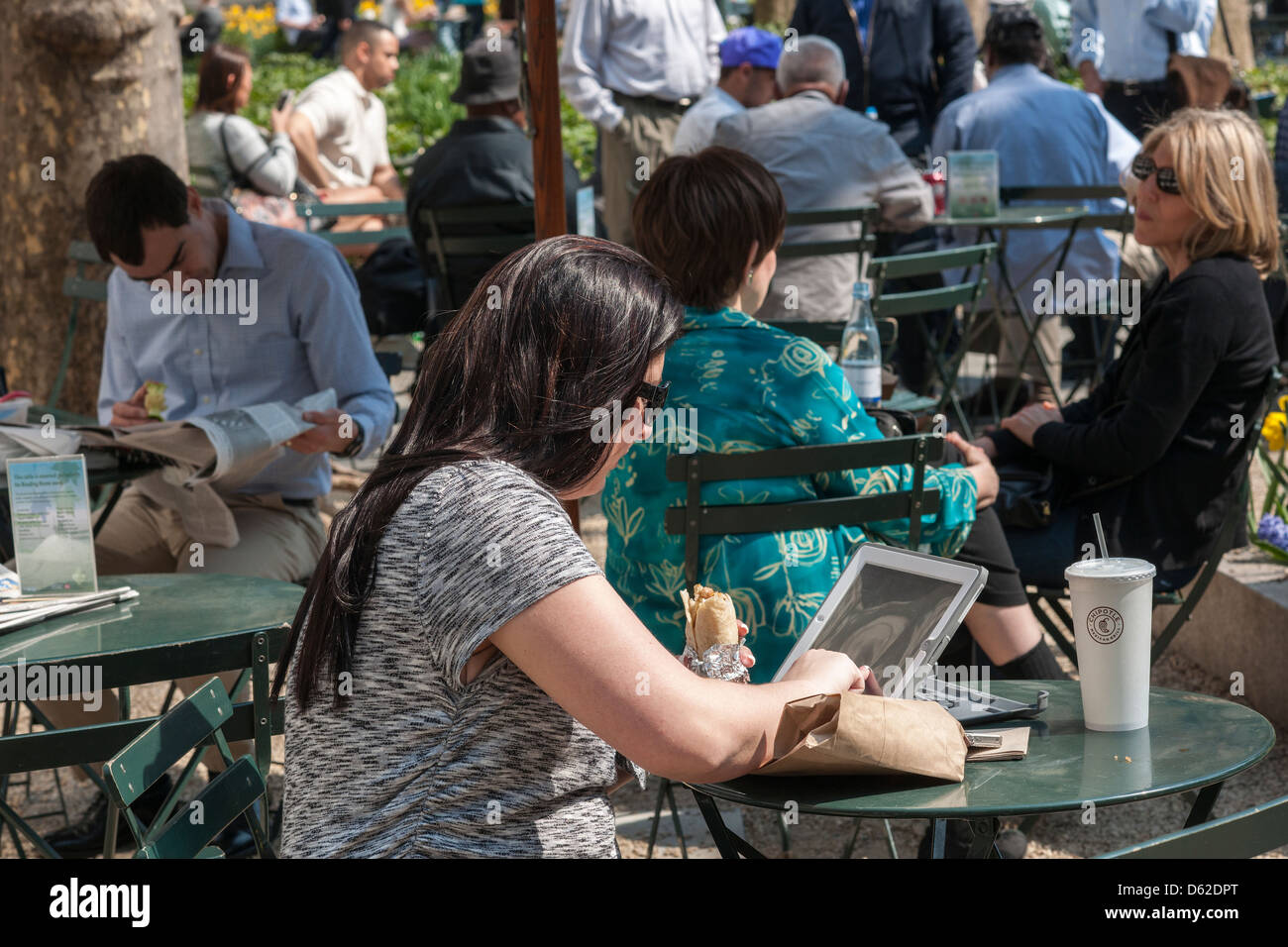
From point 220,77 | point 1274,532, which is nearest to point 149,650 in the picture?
point 1274,532

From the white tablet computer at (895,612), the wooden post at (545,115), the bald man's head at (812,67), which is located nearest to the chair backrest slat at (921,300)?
the bald man's head at (812,67)

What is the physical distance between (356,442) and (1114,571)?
212 cm

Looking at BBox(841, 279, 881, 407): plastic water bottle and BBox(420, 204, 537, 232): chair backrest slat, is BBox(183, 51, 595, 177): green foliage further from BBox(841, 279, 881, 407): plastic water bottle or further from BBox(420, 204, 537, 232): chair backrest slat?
BBox(841, 279, 881, 407): plastic water bottle

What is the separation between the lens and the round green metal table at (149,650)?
197 centimetres

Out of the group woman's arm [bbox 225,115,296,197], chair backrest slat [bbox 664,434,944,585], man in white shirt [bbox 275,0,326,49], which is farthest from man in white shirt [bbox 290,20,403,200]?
man in white shirt [bbox 275,0,326,49]

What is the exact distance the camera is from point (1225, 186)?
3307 millimetres

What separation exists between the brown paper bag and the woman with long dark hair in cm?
3

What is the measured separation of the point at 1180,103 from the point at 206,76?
15.6ft

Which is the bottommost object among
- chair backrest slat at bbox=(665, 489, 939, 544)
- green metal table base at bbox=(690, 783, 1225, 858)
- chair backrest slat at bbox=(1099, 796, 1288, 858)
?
green metal table base at bbox=(690, 783, 1225, 858)

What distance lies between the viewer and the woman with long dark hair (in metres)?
1.52

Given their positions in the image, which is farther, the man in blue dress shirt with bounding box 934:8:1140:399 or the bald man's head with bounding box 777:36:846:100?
the man in blue dress shirt with bounding box 934:8:1140:399

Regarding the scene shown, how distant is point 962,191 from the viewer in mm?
5965

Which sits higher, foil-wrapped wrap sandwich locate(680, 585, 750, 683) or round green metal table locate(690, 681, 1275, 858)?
foil-wrapped wrap sandwich locate(680, 585, 750, 683)

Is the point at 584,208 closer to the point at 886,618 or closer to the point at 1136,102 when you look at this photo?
the point at 886,618
